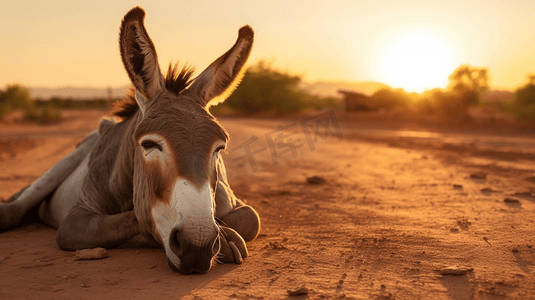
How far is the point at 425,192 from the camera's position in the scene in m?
6.27

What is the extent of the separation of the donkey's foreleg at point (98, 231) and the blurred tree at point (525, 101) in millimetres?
22724

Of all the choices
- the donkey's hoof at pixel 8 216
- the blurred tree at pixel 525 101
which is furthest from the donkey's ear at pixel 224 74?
the blurred tree at pixel 525 101

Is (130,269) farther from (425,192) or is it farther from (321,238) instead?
(425,192)

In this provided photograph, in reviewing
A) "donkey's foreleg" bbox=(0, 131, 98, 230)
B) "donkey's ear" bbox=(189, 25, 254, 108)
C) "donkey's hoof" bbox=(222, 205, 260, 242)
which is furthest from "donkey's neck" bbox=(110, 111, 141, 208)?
"donkey's foreleg" bbox=(0, 131, 98, 230)

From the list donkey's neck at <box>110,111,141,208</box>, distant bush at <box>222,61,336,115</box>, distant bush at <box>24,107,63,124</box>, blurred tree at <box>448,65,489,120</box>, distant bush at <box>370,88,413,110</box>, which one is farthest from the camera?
distant bush at <box>222,61,336,115</box>

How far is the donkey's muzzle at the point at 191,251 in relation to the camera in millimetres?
2510

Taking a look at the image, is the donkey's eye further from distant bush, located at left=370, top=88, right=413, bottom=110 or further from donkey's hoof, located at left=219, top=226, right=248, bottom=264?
distant bush, located at left=370, top=88, right=413, bottom=110

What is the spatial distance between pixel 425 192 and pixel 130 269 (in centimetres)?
481

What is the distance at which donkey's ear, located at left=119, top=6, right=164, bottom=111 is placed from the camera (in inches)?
124

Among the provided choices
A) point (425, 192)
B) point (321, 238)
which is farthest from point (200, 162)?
point (425, 192)

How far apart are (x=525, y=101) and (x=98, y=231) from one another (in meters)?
25.1

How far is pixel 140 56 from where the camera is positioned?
329cm

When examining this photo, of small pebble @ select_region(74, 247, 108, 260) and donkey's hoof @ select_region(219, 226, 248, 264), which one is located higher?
donkey's hoof @ select_region(219, 226, 248, 264)

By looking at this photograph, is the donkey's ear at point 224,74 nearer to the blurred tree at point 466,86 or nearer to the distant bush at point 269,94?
the blurred tree at point 466,86
